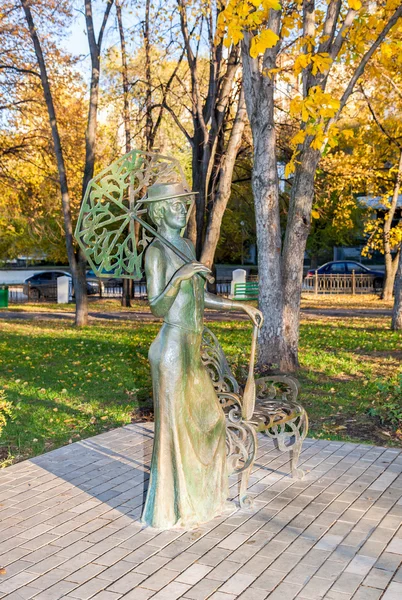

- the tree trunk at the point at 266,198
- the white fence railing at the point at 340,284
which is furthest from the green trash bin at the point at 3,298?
the tree trunk at the point at 266,198

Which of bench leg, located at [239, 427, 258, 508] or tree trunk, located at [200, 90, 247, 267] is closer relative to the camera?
bench leg, located at [239, 427, 258, 508]

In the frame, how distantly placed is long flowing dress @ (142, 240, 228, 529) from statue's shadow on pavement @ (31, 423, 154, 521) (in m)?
0.47

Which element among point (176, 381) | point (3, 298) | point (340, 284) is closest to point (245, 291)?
point (340, 284)

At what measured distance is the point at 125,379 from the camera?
10547 millimetres

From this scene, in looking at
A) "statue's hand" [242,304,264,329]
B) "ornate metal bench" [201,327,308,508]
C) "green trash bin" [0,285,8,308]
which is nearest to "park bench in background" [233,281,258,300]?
"green trash bin" [0,285,8,308]

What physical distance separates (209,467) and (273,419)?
1.10 meters

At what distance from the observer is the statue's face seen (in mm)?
4855

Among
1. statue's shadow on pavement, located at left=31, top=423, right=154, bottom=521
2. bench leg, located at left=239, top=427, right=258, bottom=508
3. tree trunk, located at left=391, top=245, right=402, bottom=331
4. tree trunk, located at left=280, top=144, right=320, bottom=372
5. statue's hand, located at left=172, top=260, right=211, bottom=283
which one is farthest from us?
tree trunk, located at left=391, top=245, right=402, bottom=331

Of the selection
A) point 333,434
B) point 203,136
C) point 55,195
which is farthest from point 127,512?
point 55,195

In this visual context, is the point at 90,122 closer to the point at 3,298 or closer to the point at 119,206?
the point at 3,298

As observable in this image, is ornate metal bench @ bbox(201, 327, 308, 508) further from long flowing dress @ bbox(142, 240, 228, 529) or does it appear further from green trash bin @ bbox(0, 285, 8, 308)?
green trash bin @ bbox(0, 285, 8, 308)

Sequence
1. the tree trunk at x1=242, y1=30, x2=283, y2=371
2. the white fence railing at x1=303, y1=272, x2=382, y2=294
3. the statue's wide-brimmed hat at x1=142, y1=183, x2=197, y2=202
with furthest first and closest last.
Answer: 1. the white fence railing at x1=303, y1=272, x2=382, y2=294
2. the tree trunk at x1=242, y1=30, x2=283, y2=371
3. the statue's wide-brimmed hat at x1=142, y1=183, x2=197, y2=202

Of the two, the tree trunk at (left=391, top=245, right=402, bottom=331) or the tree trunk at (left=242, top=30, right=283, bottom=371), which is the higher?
the tree trunk at (left=242, top=30, right=283, bottom=371)

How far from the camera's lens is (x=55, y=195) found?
25.1m
